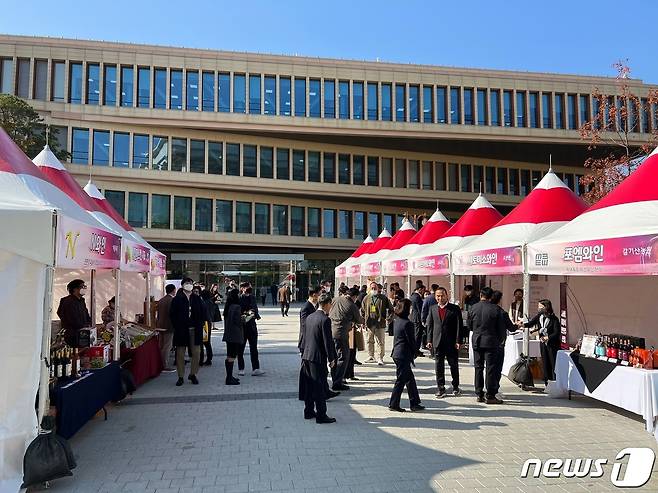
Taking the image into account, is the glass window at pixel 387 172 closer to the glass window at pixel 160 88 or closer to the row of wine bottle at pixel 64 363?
the glass window at pixel 160 88

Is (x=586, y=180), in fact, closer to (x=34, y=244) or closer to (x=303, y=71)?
(x=34, y=244)

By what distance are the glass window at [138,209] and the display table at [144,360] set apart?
28.5 meters

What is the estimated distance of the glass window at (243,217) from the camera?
38.5 meters

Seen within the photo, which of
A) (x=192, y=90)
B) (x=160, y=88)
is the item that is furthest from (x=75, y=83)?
(x=192, y=90)

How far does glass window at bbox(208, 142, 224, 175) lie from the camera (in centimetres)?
3706

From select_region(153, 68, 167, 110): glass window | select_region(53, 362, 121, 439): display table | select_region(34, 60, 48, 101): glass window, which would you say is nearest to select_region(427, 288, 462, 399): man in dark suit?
select_region(53, 362, 121, 439): display table

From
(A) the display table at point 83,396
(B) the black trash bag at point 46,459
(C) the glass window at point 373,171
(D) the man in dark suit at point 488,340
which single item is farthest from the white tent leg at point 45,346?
(C) the glass window at point 373,171

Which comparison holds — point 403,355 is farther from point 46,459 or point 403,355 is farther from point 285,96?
point 285,96

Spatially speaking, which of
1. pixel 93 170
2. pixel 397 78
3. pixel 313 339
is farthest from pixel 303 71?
pixel 313 339

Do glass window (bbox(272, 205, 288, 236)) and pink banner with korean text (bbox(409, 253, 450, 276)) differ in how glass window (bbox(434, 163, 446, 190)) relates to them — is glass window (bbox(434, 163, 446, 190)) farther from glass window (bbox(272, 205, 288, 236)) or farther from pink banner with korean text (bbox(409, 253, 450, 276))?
pink banner with korean text (bbox(409, 253, 450, 276))

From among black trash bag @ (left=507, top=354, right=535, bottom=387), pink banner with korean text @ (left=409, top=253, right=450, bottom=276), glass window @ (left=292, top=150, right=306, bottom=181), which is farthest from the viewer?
glass window @ (left=292, top=150, right=306, bottom=181)

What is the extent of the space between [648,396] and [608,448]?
762 millimetres

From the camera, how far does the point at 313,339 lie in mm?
6441

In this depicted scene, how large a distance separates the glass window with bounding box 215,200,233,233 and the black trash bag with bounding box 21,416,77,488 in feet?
112
